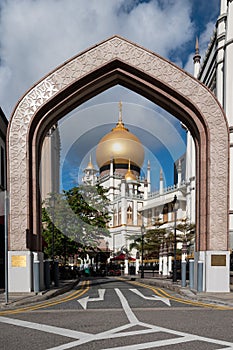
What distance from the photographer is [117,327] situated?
26.0ft

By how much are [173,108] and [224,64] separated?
2098 centimetres

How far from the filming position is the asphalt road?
254 inches

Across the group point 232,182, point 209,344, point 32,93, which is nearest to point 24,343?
point 209,344

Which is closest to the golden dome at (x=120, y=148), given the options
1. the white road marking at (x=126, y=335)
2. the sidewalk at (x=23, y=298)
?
the sidewalk at (x=23, y=298)

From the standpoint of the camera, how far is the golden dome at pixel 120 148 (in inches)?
3167

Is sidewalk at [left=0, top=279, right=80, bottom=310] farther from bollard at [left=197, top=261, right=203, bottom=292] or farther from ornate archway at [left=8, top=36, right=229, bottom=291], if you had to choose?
bollard at [left=197, top=261, right=203, bottom=292]

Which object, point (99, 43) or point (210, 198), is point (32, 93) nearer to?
point (99, 43)

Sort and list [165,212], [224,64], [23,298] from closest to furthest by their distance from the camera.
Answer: [23,298] → [224,64] → [165,212]

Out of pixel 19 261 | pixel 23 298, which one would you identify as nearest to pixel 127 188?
pixel 19 261

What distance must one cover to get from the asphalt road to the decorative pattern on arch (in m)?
4.91

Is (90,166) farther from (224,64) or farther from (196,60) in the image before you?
(224,64)

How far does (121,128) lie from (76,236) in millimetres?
55723

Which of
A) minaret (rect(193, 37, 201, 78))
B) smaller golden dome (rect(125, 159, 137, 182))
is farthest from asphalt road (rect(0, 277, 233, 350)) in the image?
smaller golden dome (rect(125, 159, 137, 182))

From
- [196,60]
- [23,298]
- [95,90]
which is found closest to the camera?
[23,298]
